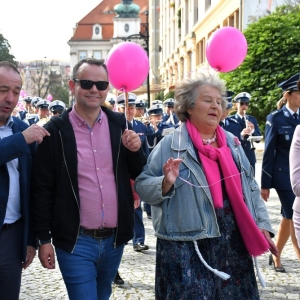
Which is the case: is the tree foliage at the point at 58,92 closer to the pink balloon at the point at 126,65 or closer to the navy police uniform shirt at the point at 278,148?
the navy police uniform shirt at the point at 278,148

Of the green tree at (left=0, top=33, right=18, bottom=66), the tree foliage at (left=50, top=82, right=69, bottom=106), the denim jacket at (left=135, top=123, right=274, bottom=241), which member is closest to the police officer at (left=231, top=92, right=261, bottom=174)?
the denim jacket at (left=135, top=123, right=274, bottom=241)

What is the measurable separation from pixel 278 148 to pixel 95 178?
306cm

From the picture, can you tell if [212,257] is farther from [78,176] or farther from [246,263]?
[78,176]

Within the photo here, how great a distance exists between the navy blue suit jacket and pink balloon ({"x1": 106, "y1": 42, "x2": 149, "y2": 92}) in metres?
1.26

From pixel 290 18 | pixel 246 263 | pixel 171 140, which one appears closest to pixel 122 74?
pixel 171 140

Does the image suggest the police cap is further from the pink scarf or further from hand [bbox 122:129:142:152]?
hand [bbox 122:129:142:152]

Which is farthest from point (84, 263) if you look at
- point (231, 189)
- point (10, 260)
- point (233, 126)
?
point (233, 126)

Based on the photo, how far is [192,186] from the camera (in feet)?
12.7

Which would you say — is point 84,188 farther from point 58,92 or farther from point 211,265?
point 58,92

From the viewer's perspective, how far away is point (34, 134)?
11.8 feet

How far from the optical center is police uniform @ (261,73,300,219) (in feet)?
21.0

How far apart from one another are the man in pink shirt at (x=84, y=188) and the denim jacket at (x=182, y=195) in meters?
0.15

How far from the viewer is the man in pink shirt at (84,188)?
12.6 feet

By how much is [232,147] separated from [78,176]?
100 cm
